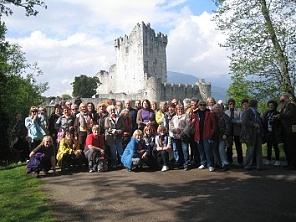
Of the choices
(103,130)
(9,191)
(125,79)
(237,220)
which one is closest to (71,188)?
(9,191)

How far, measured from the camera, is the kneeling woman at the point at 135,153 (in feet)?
33.2

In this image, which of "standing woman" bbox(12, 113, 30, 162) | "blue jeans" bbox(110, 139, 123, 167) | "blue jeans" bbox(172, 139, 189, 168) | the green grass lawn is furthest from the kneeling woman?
"standing woman" bbox(12, 113, 30, 162)

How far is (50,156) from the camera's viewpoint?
32.6 ft

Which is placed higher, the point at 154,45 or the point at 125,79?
the point at 154,45

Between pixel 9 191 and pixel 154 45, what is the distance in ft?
247

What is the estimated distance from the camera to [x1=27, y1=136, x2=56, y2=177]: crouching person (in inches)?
382

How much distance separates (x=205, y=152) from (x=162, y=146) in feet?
4.11

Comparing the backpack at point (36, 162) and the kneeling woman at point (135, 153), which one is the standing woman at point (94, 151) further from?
the backpack at point (36, 162)

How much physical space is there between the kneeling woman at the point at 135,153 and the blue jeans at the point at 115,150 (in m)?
0.56

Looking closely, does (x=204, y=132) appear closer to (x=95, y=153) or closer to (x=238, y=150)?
(x=238, y=150)

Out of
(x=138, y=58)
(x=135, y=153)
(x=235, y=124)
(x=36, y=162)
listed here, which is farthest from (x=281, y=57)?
(x=138, y=58)

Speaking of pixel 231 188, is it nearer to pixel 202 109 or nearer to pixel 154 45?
pixel 202 109

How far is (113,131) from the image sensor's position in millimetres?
10766

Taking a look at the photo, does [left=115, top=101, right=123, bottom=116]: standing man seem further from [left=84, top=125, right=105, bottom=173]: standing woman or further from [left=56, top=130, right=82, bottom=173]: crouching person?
[left=56, top=130, right=82, bottom=173]: crouching person
